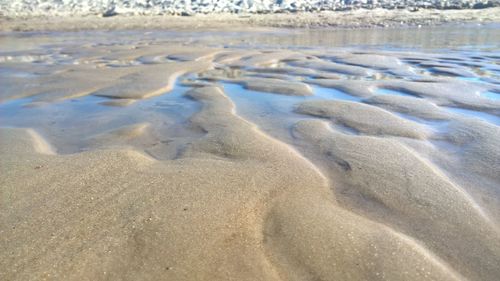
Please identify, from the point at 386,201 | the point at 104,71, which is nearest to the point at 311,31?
the point at 104,71

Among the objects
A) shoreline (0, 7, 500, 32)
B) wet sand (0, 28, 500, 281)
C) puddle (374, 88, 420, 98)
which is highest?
shoreline (0, 7, 500, 32)

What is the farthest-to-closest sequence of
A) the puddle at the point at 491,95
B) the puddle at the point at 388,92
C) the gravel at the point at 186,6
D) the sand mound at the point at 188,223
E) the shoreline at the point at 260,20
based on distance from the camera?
the gravel at the point at 186,6 < the shoreline at the point at 260,20 < the puddle at the point at 388,92 < the puddle at the point at 491,95 < the sand mound at the point at 188,223

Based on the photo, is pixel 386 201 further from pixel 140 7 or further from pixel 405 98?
pixel 140 7

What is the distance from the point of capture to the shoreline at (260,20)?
549 inches

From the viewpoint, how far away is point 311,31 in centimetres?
1274

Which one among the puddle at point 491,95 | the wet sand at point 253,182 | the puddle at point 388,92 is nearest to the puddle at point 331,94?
the wet sand at point 253,182

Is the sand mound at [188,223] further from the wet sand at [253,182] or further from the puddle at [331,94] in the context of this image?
the puddle at [331,94]

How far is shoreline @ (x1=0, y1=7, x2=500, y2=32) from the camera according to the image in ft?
45.7

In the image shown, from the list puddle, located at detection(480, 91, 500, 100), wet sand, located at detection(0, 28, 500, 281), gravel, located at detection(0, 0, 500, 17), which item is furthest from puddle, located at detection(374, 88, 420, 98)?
gravel, located at detection(0, 0, 500, 17)

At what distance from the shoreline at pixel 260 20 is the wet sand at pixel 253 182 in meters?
10.2

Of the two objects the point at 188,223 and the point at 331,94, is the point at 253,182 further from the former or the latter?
the point at 331,94

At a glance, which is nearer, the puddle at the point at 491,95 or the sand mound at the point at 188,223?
the sand mound at the point at 188,223

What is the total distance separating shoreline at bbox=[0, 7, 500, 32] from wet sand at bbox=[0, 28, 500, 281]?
10222 millimetres

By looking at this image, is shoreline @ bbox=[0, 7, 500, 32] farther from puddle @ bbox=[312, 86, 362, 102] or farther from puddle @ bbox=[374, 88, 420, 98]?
puddle @ bbox=[374, 88, 420, 98]
